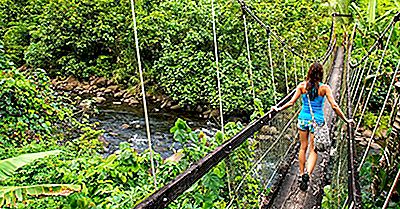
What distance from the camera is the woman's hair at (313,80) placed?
195 cm

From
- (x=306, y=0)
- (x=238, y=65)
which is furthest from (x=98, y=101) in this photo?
(x=306, y=0)

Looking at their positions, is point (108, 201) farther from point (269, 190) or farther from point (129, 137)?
point (129, 137)

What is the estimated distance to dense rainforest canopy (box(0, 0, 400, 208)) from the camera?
1.71 meters

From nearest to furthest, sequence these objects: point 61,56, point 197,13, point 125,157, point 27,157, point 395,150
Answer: point 27,157, point 395,150, point 125,157, point 197,13, point 61,56

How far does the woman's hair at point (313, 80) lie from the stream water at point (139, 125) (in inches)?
108

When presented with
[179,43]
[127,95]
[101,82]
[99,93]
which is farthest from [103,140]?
[101,82]

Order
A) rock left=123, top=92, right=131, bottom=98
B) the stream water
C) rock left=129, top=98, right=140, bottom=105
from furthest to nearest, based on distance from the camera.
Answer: rock left=123, top=92, right=131, bottom=98 < rock left=129, top=98, right=140, bottom=105 < the stream water

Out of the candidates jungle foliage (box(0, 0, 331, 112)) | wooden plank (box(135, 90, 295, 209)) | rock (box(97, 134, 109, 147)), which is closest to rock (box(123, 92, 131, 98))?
jungle foliage (box(0, 0, 331, 112))

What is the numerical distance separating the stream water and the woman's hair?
9.00 ft

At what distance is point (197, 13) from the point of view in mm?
6773

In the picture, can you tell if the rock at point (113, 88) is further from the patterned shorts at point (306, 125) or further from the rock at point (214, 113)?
the patterned shorts at point (306, 125)

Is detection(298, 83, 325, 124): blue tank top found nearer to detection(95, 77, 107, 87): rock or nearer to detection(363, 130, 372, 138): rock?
detection(363, 130, 372, 138): rock

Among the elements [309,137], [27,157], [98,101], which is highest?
[27,157]

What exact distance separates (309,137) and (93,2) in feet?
23.4
